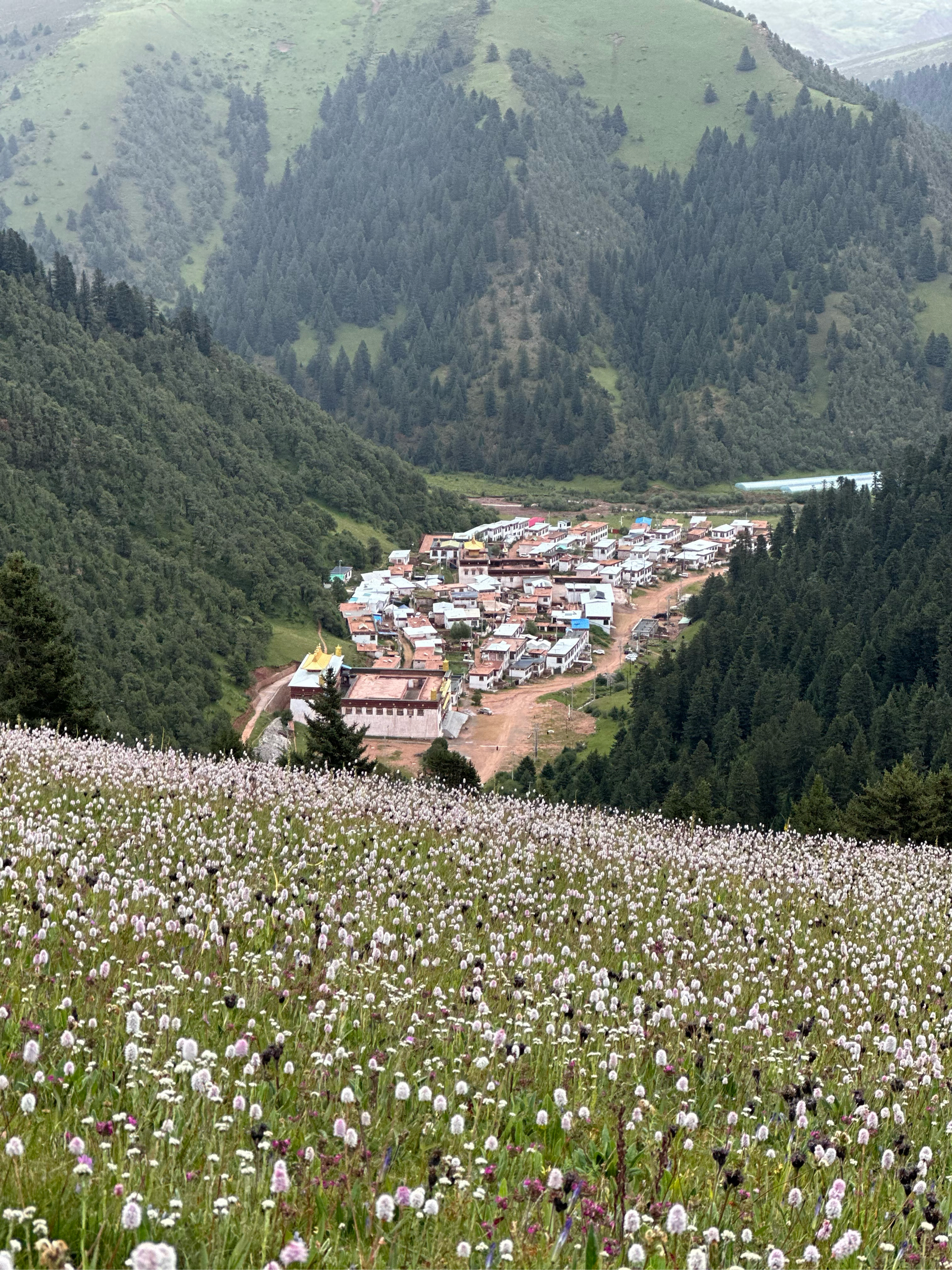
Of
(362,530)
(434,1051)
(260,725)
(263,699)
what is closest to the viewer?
(434,1051)

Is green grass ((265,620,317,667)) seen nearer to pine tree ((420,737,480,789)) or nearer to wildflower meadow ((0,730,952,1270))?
pine tree ((420,737,480,789))

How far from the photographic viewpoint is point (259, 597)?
386ft

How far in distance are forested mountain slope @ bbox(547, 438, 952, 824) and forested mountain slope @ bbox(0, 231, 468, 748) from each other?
1246 inches

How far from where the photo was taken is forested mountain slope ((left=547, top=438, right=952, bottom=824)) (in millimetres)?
75000

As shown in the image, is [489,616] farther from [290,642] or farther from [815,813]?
[815,813]

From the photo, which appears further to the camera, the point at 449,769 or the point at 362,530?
the point at 362,530

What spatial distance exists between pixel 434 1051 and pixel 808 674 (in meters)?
92.7

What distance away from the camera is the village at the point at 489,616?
9550 cm

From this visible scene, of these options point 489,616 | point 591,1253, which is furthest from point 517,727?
point 591,1253

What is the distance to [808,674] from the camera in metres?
97.8

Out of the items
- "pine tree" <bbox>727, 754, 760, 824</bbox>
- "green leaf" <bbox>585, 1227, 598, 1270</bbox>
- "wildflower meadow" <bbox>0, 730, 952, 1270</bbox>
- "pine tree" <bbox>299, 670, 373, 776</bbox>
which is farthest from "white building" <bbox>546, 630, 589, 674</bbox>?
"green leaf" <bbox>585, 1227, 598, 1270</bbox>

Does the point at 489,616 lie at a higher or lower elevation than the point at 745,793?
higher

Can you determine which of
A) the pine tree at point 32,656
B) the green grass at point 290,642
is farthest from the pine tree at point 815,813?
the green grass at point 290,642

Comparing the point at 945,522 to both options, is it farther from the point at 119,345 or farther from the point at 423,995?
the point at 423,995
